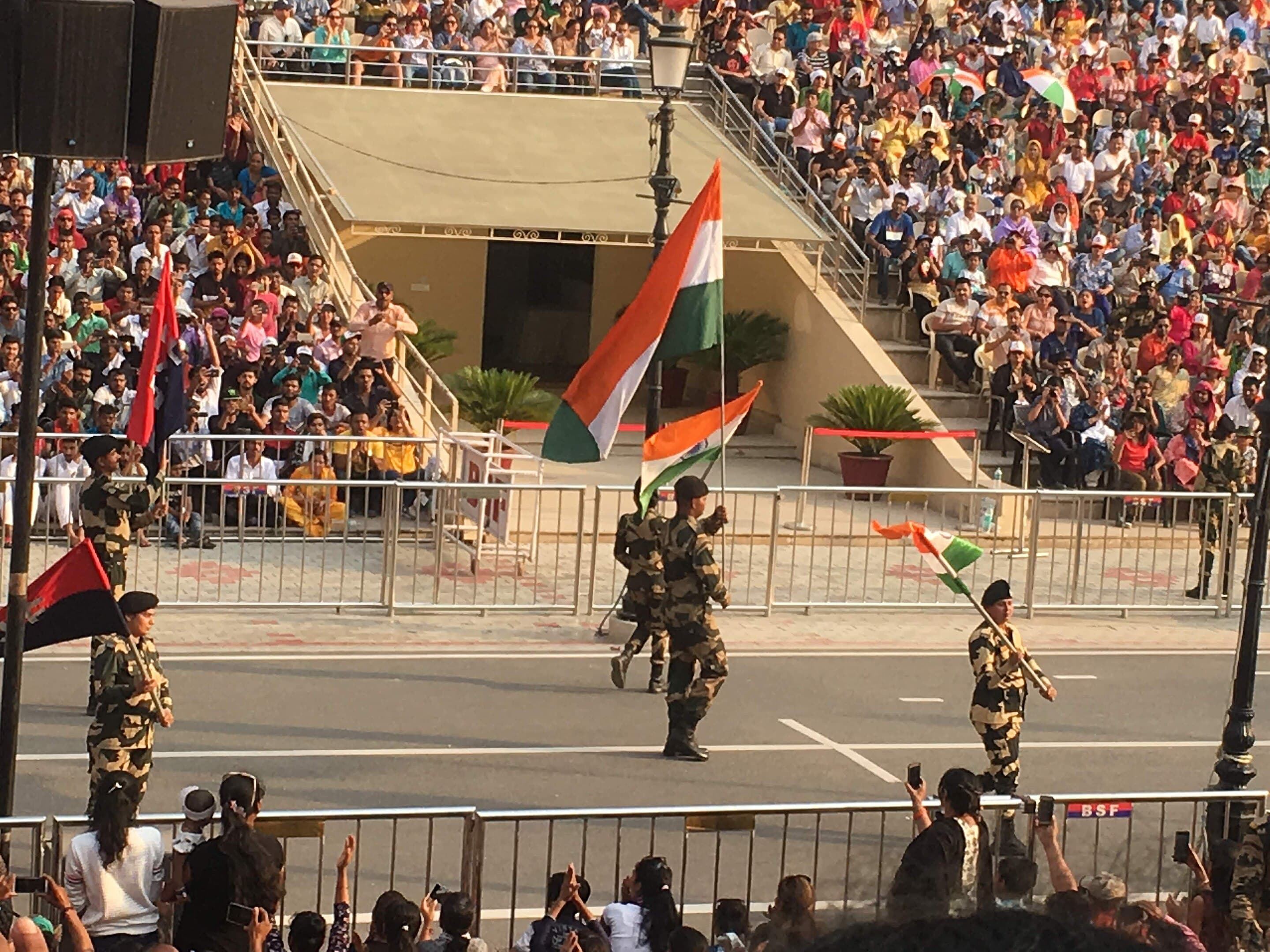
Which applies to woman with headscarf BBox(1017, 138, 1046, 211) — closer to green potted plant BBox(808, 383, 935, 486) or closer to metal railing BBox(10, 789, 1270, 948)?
green potted plant BBox(808, 383, 935, 486)

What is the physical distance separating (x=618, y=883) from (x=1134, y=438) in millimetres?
14937

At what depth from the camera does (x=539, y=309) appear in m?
29.5

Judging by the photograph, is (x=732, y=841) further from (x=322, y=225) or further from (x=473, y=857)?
(x=322, y=225)

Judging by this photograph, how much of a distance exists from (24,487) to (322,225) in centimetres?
1682

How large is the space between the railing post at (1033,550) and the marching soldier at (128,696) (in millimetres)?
9379

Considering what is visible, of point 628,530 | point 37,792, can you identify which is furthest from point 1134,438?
point 37,792

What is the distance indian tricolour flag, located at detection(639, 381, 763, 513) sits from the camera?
14.6 m

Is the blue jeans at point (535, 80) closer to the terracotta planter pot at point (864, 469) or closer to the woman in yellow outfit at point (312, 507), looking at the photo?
the terracotta planter pot at point (864, 469)

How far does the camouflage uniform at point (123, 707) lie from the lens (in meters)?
10.3

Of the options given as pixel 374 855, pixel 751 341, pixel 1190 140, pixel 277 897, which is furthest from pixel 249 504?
pixel 1190 140

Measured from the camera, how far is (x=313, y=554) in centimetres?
1736

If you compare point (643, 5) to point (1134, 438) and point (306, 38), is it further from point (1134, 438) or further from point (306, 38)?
point (1134, 438)

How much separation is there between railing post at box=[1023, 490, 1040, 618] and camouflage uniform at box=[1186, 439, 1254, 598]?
1447 mm

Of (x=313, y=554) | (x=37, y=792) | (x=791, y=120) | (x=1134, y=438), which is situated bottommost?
(x=37, y=792)
